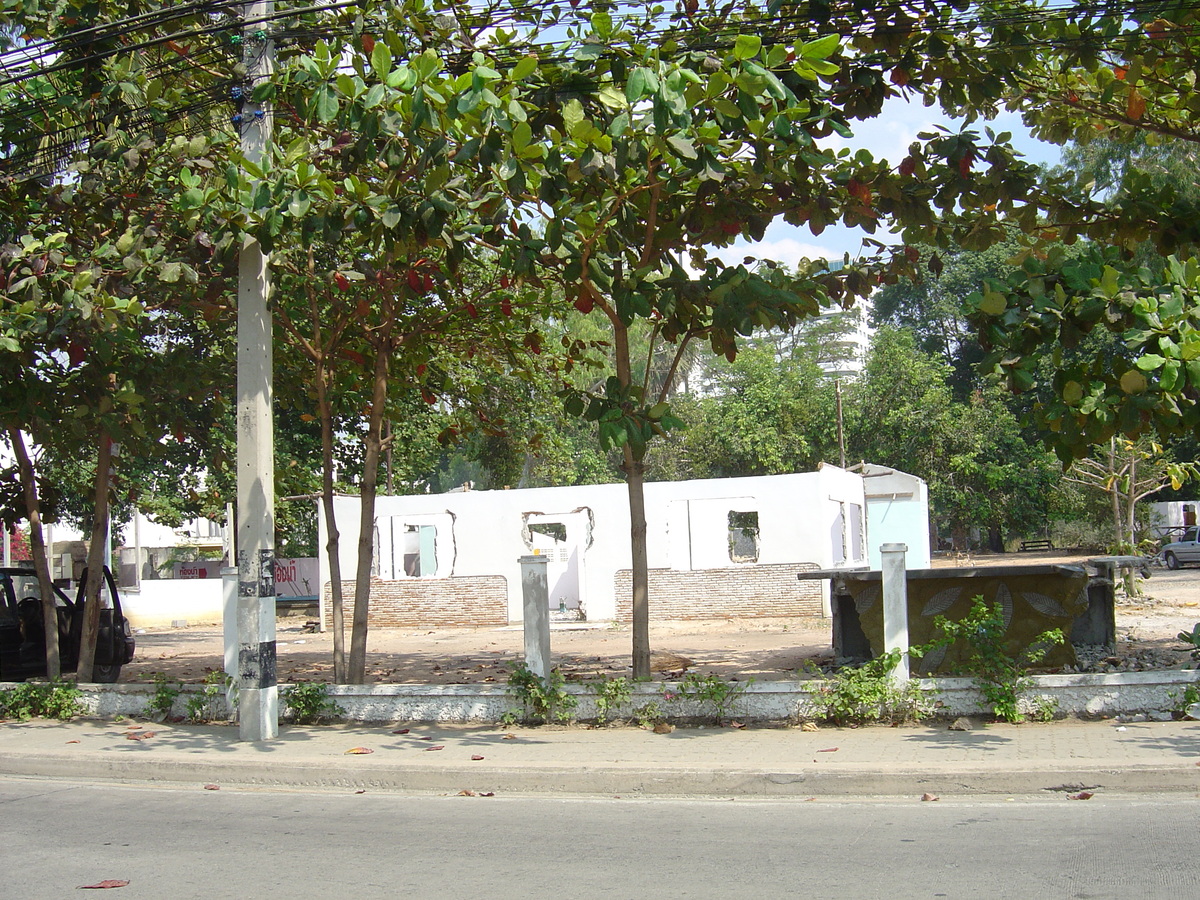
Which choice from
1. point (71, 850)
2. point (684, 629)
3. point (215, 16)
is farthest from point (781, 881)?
point (684, 629)

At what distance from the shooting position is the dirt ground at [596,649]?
1381 centimetres

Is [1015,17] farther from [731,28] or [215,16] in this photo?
[215,16]

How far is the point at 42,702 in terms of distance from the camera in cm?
1150

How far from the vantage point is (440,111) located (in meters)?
8.05

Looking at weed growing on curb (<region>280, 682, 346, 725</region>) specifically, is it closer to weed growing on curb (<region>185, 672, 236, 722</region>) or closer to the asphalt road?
weed growing on curb (<region>185, 672, 236, 722</region>)

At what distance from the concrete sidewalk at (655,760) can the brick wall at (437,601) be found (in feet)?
43.5

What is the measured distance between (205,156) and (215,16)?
194 centimetres

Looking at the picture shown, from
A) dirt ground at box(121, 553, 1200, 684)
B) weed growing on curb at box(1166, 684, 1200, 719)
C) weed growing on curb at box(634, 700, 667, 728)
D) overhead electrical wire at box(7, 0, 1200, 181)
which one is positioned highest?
overhead electrical wire at box(7, 0, 1200, 181)

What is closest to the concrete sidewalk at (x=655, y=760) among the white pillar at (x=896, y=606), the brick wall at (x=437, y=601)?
the white pillar at (x=896, y=606)

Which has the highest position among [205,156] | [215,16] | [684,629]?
[215,16]

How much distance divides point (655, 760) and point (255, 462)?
4.51 metres

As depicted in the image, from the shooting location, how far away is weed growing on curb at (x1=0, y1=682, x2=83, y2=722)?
37.5ft

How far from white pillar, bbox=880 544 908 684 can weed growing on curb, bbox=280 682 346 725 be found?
534 centimetres

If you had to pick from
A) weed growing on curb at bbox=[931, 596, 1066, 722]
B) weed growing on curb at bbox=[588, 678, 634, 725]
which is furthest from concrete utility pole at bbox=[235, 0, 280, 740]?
weed growing on curb at bbox=[931, 596, 1066, 722]
